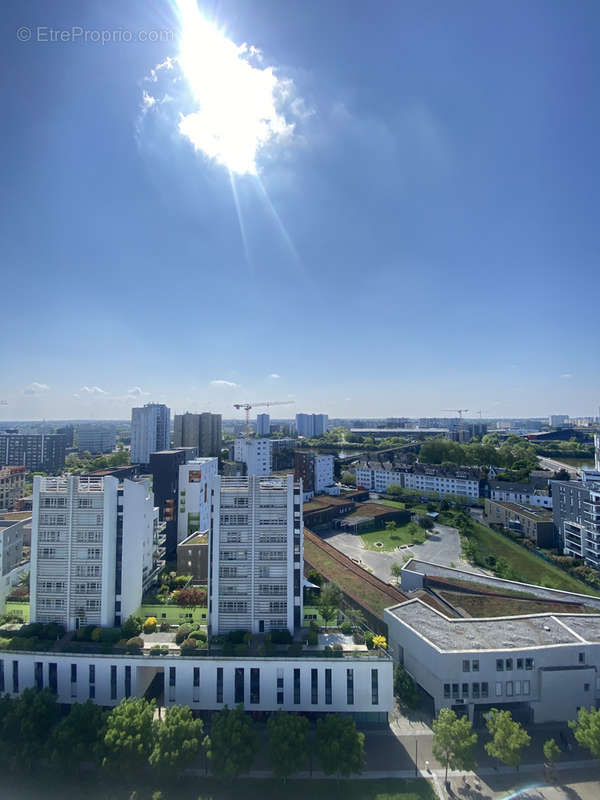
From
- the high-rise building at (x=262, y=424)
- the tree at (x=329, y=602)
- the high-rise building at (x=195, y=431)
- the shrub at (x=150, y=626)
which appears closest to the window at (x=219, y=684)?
the shrub at (x=150, y=626)

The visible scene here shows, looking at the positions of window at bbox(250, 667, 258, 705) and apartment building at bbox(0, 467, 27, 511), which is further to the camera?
apartment building at bbox(0, 467, 27, 511)

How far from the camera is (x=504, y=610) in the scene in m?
19.3

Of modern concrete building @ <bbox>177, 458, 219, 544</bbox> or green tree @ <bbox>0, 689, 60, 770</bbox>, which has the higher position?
modern concrete building @ <bbox>177, 458, 219, 544</bbox>

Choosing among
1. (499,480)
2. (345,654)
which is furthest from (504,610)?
(499,480)

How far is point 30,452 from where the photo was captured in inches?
2667

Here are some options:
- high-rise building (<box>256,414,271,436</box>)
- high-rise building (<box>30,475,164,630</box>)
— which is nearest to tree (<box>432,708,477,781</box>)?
high-rise building (<box>30,475,164,630</box>)

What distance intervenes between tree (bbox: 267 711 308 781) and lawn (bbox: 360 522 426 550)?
22.7 m

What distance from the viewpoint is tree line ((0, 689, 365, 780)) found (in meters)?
12.1

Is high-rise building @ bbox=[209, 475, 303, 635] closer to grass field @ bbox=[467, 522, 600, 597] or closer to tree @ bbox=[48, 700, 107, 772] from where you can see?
tree @ bbox=[48, 700, 107, 772]

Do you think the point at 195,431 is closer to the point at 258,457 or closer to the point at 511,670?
the point at 258,457

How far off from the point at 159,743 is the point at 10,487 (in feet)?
137

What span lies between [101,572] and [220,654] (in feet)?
21.8

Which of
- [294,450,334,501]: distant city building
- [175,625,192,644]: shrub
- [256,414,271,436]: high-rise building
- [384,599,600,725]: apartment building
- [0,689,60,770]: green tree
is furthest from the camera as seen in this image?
[256,414,271,436]: high-rise building

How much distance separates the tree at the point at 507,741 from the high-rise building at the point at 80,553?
15.2m
